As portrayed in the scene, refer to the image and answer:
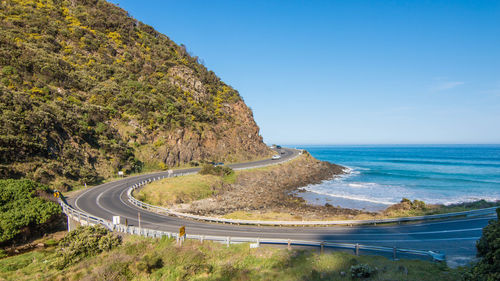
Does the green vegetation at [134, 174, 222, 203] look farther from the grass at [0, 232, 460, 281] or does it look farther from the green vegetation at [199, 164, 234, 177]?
the grass at [0, 232, 460, 281]

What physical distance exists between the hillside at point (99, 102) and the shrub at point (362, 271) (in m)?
38.5

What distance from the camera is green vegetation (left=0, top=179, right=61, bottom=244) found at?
1792cm

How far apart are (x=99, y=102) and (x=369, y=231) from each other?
55976 mm

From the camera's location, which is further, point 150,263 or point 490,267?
point 150,263

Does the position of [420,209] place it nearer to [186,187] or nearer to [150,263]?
[150,263]

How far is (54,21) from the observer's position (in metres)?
63.8

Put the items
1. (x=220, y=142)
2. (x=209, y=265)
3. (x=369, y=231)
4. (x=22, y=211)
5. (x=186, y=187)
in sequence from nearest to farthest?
(x=209, y=265) < (x=22, y=211) < (x=369, y=231) < (x=186, y=187) < (x=220, y=142)

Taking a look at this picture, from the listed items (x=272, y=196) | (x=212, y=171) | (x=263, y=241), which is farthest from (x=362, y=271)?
(x=212, y=171)

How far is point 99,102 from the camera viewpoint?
51188 millimetres

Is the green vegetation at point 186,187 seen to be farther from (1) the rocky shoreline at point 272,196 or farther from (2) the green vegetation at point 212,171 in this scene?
(1) the rocky shoreline at point 272,196

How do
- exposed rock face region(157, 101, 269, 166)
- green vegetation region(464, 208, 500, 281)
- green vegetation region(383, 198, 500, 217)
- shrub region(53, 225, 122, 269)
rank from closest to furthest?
1. green vegetation region(464, 208, 500, 281)
2. shrub region(53, 225, 122, 269)
3. green vegetation region(383, 198, 500, 217)
4. exposed rock face region(157, 101, 269, 166)

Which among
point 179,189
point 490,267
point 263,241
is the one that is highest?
point 490,267

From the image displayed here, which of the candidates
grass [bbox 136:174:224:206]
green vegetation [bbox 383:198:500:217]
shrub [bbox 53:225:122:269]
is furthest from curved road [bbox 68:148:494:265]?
grass [bbox 136:174:224:206]

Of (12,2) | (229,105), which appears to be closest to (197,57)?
(229,105)
